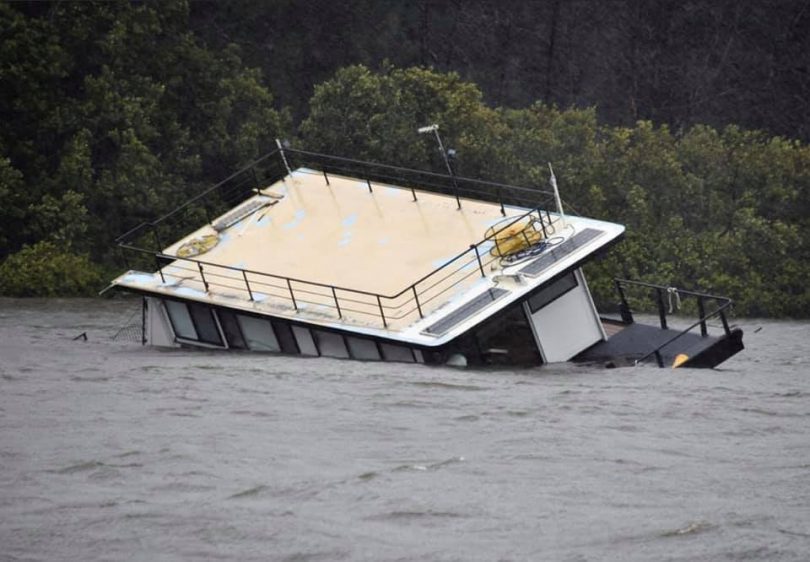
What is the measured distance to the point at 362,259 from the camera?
2608 cm

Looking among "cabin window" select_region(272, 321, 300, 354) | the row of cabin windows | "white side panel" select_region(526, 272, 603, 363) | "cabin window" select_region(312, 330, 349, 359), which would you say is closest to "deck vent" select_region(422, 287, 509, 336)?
the row of cabin windows

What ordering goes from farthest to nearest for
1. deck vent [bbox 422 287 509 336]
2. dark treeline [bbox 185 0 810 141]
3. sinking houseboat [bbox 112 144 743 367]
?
1. dark treeline [bbox 185 0 810 141]
2. sinking houseboat [bbox 112 144 743 367]
3. deck vent [bbox 422 287 509 336]

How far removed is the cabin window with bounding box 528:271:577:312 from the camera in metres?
24.3

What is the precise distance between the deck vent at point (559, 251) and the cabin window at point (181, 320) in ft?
17.8

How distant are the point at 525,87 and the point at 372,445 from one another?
3530 centimetres

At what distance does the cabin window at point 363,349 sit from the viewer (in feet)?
80.4

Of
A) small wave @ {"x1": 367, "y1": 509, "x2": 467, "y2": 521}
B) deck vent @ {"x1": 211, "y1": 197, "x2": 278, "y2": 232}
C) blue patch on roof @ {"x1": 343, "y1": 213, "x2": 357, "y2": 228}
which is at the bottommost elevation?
small wave @ {"x1": 367, "y1": 509, "x2": 467, "y2": 521}

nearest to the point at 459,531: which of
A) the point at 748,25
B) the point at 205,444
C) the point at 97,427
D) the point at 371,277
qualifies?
the point at 205,444

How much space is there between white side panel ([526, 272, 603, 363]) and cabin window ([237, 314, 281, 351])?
3993 millimetres

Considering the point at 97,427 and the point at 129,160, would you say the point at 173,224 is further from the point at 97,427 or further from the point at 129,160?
the point at 97,427

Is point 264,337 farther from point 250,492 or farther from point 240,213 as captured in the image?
point 250,492

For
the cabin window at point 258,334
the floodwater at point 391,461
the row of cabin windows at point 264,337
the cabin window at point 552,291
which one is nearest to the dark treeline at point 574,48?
the row of cabin windows at point 264,337

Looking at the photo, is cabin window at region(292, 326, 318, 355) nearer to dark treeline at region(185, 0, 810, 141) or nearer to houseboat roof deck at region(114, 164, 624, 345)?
houseboat roof deck at region(114, 164, 624, 345)

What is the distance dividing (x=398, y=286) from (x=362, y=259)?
116 cm
